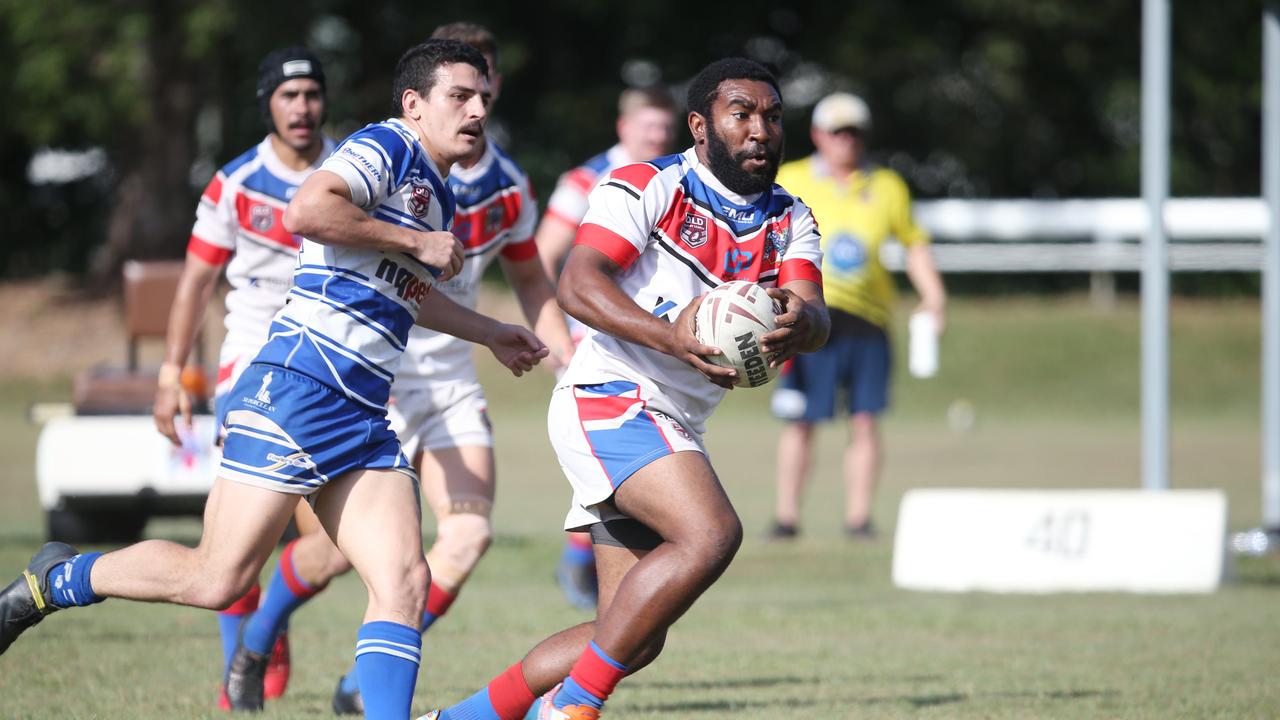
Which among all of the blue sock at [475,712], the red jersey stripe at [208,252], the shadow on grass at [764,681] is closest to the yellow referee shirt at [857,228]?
the shadow on grass at [764,681]

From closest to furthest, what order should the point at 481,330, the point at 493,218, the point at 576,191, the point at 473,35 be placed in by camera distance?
1. the point at 481,330
2. the point at 493,218
3. the point at 473,35
4. the point at 576,191

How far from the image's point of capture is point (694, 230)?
5188 mm

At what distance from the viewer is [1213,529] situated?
31.5 feet

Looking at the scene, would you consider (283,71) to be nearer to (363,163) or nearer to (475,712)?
(363,163)

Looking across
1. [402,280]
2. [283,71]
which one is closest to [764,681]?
[402,280]

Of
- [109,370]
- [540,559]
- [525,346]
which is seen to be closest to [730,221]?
[525,346]

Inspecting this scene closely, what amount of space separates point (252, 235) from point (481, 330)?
1867 mm

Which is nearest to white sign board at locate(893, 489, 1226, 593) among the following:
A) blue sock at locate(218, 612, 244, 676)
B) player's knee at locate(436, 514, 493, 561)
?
player's knee at locate(436, 514, 493, 561)

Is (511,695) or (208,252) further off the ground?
(208,252)

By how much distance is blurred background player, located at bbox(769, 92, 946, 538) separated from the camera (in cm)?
1134

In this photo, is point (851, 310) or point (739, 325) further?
point (851, 310)

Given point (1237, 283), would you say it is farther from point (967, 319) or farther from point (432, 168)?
point (432, 168)

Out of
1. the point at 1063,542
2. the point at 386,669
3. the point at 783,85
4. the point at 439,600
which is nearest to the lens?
the point at 386,669

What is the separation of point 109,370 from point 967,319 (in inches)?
723
